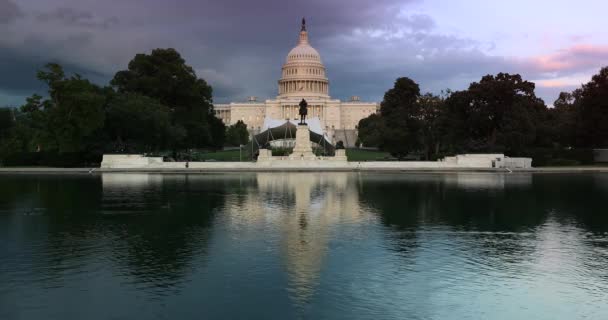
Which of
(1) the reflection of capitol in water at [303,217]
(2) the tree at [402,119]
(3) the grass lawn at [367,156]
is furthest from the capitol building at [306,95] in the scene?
(1) the reflection of capitol in water at [303,217]

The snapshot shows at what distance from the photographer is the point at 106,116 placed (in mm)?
54688

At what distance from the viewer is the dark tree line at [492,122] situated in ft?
185

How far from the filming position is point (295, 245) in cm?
1428

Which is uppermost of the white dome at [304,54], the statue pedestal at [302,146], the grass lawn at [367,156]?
the white dome at [304,54]

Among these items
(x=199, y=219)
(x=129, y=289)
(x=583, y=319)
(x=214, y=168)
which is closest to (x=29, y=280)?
(x=129, y=289)

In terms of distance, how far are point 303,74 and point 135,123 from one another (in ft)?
398

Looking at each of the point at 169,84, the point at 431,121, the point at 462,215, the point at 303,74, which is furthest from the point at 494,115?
the point at 303,74

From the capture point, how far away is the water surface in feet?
31.5

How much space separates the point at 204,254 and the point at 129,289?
9.77 feet

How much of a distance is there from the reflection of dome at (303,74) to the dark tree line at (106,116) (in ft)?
353

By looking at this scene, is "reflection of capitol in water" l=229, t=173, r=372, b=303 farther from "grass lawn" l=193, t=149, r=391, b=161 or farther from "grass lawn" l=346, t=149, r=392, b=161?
"grass lawn" l=346, t=149, r=392, b=161

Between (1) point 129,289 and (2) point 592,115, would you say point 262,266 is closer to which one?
(1) point 129,289

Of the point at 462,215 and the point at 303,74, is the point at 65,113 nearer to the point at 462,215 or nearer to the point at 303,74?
the point at 462,215

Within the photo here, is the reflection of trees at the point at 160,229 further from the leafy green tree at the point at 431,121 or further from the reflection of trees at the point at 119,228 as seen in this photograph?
the leafy green tree at the point at 431,121
